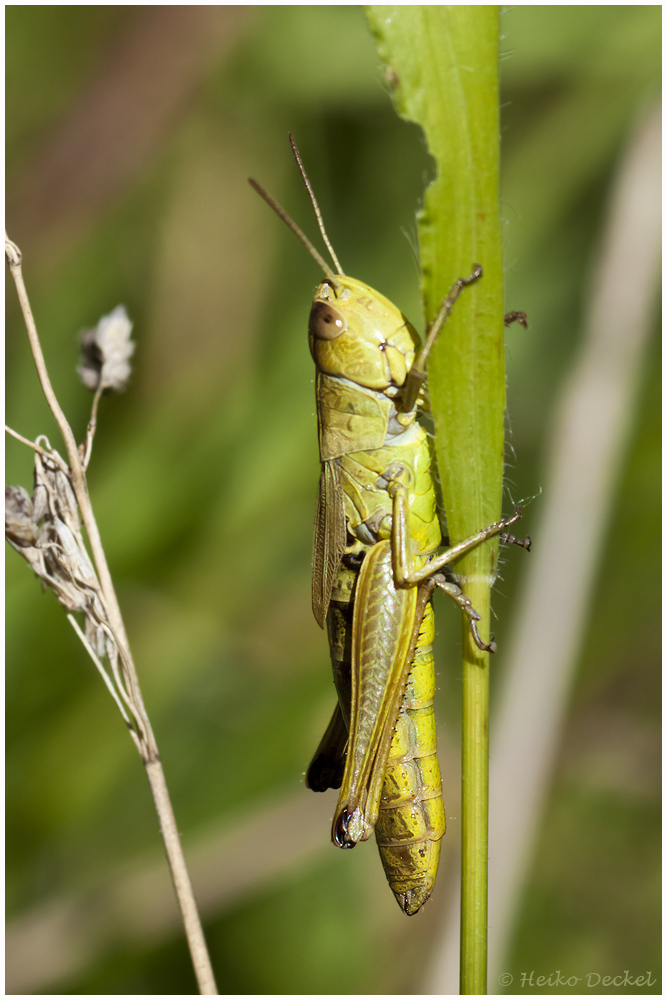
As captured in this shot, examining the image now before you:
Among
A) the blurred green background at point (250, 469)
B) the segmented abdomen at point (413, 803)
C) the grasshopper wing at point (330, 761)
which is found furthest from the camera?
the blurred green background at point (250, 469)

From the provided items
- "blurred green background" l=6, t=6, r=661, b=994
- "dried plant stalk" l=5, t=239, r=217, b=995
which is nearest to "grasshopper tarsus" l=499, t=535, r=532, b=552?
"dried plant stalk" l=5, t=239, r=217, b=995

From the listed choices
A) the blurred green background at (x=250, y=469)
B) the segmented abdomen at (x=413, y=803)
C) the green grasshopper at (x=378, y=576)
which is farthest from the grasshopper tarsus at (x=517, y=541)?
the blurred green background at (x=250, y=469)

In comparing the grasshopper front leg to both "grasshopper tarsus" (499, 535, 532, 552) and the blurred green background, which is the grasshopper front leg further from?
the blurred green background

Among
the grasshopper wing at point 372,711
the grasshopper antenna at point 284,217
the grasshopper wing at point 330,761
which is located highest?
the grasshopper antenna at point 284,217

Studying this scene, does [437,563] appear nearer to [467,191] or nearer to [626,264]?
[467,191]

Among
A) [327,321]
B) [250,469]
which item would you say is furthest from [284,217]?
[250,469]

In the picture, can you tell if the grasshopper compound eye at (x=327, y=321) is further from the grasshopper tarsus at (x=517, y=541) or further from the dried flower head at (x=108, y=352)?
the grasshopper tarsus at (x=517, y=541)
